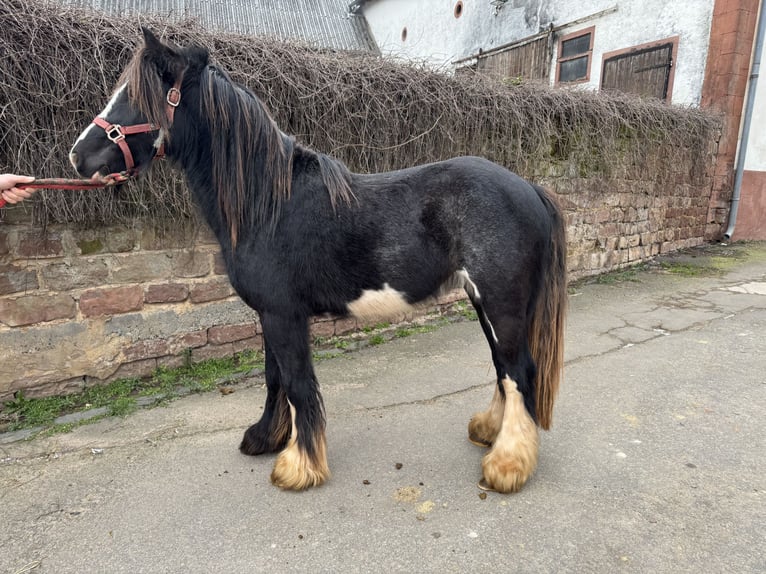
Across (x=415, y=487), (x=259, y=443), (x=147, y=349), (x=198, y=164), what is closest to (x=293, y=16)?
(x=147, y=349)

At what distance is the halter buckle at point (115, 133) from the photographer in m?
1.94

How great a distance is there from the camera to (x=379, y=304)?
2.28 m

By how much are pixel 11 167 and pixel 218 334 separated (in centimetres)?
176

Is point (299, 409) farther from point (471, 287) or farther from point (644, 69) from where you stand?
point (644, 69)

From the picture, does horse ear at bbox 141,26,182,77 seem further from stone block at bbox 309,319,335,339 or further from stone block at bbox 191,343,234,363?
stone block at bbox 309,319,335,339

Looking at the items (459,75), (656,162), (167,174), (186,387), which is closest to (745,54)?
(656,162)

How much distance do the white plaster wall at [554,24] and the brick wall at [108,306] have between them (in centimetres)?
290

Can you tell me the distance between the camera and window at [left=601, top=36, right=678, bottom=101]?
30.2 feet

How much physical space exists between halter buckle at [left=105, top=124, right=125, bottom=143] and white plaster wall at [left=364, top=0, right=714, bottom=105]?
3.32 meters

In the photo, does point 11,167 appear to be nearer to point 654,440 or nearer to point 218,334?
point 218,334

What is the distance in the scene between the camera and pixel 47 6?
2.89 meters

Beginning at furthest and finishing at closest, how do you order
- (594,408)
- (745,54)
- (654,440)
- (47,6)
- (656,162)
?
(745,54), (656,162), (594,408), (47,6), (654,440)

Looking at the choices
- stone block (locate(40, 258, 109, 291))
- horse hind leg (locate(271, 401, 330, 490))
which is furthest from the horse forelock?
stone block (locate(40, 258, 109, 291))

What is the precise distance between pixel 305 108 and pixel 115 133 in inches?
79.9
